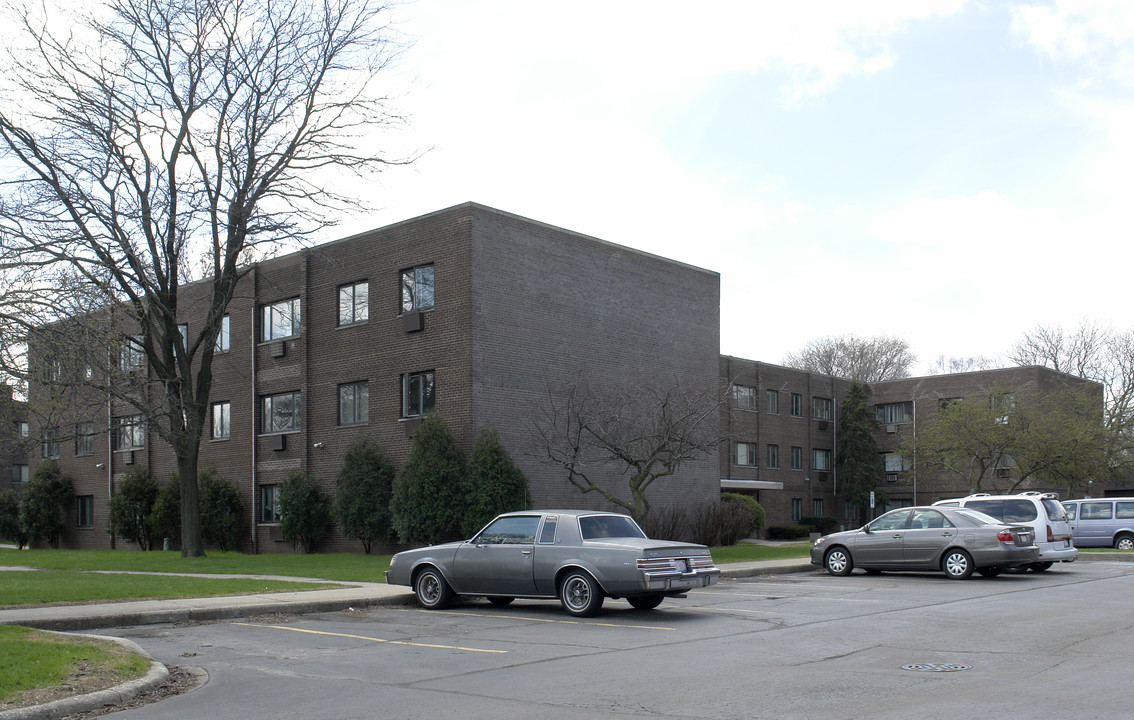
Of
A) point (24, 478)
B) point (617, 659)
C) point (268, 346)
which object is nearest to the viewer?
point (617, 659)

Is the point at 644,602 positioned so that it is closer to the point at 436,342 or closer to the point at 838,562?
the point at 838,562

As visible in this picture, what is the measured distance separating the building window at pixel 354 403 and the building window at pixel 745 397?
855 inches

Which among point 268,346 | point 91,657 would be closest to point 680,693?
point 91,657

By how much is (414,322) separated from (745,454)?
24875mm

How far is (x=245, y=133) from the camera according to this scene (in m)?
29.7

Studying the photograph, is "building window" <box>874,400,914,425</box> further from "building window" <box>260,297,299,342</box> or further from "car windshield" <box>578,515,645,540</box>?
"car windshield" <box>578,515,645,540</box>

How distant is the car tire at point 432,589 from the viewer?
15836 mm

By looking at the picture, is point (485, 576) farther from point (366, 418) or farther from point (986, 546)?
point (366, 418)

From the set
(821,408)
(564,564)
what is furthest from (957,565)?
(821,408)

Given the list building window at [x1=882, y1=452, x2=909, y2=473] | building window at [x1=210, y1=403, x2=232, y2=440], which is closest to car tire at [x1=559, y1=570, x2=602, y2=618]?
building window at [x1=210, y1=403, x2=232, y2=440]

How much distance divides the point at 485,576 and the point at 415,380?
Result: 15717 mm

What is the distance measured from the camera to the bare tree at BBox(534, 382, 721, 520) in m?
26.4

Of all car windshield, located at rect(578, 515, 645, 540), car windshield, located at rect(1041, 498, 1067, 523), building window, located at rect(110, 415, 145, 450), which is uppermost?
building window, located at rect(110, 415, 145, 450)

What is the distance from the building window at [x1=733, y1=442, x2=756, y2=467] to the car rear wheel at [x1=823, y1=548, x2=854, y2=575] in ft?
87.2
